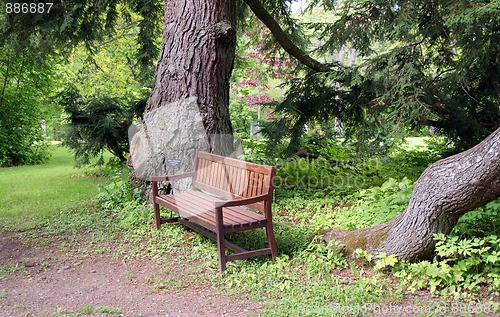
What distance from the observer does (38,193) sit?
29.1ft

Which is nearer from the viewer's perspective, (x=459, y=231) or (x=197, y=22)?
(x=459, y=231)

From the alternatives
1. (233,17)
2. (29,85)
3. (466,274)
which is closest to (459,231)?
(466,274)

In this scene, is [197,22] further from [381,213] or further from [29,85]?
[29,85]

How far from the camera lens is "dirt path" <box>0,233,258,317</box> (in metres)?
3.91

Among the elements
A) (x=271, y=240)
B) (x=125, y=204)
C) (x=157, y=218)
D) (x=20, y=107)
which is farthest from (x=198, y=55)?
(x=20, y=107)

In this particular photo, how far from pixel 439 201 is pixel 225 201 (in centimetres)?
198

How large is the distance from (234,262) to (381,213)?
199cm

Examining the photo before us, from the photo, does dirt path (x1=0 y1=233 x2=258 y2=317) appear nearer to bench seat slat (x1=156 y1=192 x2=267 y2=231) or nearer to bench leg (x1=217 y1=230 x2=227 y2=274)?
bench leg (x1=217 y1=230 x2=227 y2=274)

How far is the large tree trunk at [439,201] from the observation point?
12.8ft

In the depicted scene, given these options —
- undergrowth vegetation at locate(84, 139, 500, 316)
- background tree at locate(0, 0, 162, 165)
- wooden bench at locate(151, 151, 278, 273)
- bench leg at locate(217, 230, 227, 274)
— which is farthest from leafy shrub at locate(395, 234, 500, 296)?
background tree at locate(0, 0, 162, 165)

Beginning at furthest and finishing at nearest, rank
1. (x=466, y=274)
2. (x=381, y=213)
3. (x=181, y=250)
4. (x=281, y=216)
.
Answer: (x=281, y=216) < (x=381, y=213) < (x=181, y=250) < (x=466, y=274)

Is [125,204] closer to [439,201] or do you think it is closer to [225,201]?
[225,201]

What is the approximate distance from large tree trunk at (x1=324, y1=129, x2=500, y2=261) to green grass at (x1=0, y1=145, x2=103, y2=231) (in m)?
4.75

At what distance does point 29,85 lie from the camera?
14508 millimetres
